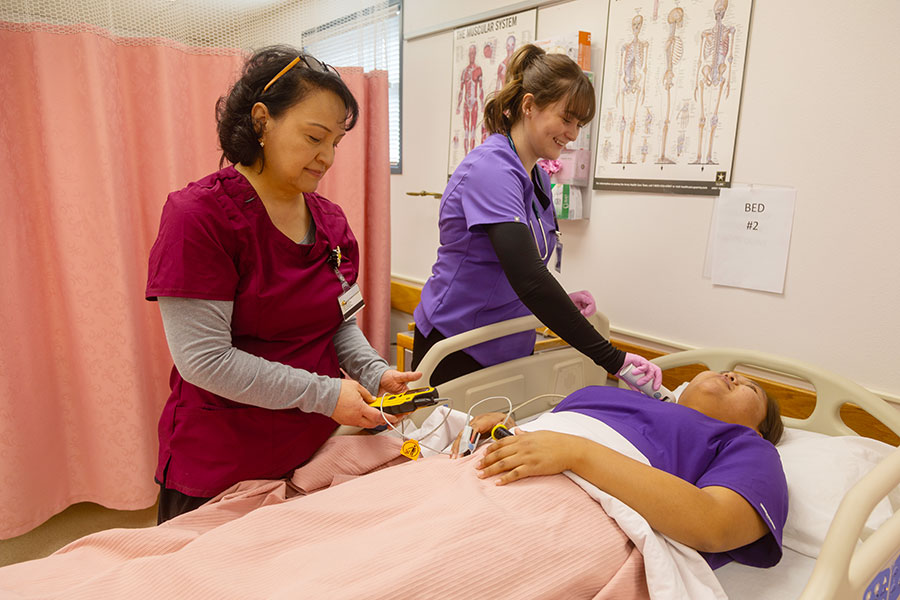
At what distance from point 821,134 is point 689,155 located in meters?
0.39

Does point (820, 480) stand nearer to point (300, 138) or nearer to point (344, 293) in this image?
point (344, 293)

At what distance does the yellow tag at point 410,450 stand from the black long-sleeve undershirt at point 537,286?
459 mm

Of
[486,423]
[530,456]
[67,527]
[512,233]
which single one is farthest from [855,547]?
[67,527]

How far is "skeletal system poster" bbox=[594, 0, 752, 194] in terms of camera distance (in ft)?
5.96

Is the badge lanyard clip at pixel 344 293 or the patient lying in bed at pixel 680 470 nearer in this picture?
the patient lying in bed at pixel 680 470

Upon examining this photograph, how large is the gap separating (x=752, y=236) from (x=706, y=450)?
2.77 ft

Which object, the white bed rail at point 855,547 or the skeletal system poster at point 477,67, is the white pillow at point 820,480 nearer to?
the white bed rail at point 855,547

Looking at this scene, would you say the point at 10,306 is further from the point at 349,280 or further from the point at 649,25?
the point at 649,25

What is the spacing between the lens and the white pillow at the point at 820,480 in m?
1.32

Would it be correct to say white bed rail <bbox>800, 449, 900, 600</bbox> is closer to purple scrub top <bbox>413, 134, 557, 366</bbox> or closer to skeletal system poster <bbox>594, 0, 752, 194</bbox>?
purple scrub top <bbox>413, 134, 557, 366</bbox>

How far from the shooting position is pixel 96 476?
2270 millimetres

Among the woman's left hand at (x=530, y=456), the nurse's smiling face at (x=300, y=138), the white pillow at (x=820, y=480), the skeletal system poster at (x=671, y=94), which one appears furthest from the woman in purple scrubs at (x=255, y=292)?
the skeletal system poster at (x=671, y=94)

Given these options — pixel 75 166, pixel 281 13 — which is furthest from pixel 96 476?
pixel 281 13

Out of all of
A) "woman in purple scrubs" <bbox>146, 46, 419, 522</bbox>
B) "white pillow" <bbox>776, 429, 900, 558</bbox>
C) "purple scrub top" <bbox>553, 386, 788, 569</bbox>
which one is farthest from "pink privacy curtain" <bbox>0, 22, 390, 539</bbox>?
"white pillow" <bbox>776, 429, 900, 558</bbox>
